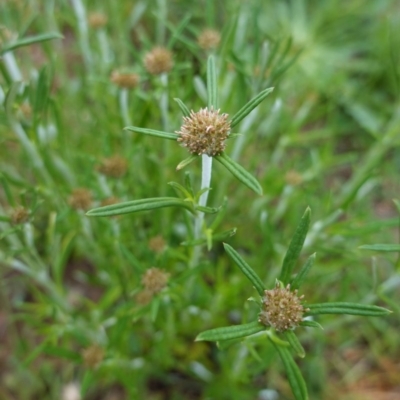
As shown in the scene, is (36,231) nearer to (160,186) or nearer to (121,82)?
(160,186)

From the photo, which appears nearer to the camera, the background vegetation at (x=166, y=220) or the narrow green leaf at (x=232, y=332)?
the narrow green leaf at (x=232, y=332)

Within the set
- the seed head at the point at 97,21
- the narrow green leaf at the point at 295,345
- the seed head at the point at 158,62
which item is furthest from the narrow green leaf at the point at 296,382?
the seed head at the point at 97,21

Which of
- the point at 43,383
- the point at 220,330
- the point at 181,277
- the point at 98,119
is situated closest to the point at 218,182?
the point at 98,119

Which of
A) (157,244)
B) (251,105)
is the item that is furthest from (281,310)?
(157,244)

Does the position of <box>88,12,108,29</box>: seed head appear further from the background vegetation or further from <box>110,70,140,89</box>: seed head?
<box>110,70,140,89</box>: seed head

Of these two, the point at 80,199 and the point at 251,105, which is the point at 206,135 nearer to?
the point at 251,105

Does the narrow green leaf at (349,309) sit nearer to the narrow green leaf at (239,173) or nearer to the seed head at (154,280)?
the narrow green leaf at (239,173)
